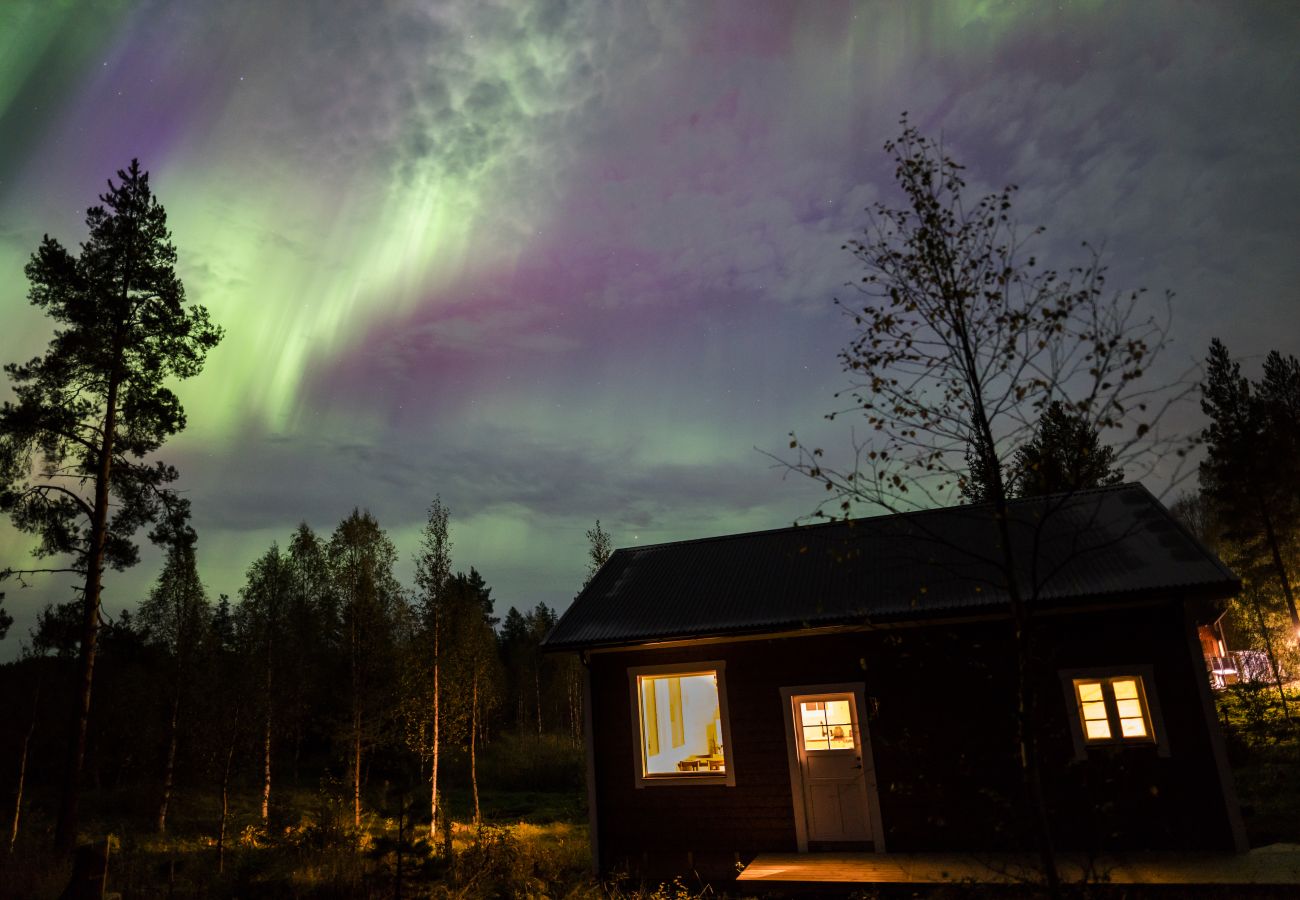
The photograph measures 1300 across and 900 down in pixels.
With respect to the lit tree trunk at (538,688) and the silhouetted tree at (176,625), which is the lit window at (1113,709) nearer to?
the silhouetted tree at (176,625)

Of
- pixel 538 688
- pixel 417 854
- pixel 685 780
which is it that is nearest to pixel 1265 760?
pixel 685 780

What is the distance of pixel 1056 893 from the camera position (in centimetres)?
466

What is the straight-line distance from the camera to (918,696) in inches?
446

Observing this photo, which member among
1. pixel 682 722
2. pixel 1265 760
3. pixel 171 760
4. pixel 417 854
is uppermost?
pixel 682 722

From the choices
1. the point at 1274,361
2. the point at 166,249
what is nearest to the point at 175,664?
the point at 166,249

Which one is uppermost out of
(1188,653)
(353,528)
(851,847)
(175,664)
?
(353,528)

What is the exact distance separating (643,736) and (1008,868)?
5.95 meters

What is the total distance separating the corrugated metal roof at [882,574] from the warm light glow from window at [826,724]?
61.8 inches

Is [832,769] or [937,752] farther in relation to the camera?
[832,769]

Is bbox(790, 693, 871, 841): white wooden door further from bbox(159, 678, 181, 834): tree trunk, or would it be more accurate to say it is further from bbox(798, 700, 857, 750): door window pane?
bbox(159, 678, 181, 834): tree trunk

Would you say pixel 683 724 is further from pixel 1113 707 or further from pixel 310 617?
pixel 310 617

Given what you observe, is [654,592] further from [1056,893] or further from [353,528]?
[353,528]

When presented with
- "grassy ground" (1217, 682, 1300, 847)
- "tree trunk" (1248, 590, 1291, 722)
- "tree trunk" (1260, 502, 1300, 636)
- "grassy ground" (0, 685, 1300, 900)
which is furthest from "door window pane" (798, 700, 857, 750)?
"tree trunk" (1260, 502, 1300, 636)

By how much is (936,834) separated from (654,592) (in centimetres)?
639
